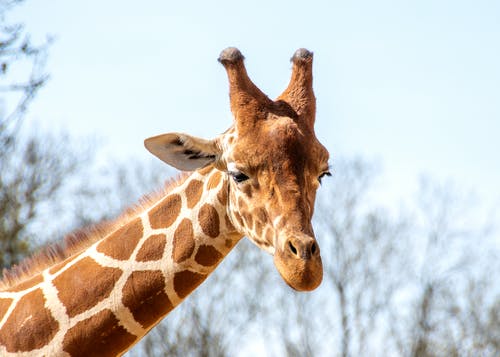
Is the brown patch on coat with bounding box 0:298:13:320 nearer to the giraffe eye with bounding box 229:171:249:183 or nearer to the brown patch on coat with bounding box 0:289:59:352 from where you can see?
the brown patch on coat with bounding box 0:289:59:352

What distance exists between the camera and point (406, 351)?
105ft

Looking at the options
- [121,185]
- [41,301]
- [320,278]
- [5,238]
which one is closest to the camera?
[320,278]

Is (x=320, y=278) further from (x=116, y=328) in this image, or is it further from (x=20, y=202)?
(x=20, y=202)

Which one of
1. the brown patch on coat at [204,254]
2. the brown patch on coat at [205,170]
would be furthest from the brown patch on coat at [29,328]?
the brown patch on coat at [205,170]

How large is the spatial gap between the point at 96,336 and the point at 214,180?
1.41 metres

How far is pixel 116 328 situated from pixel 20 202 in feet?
52.3

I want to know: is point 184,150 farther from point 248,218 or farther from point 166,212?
point 248,218

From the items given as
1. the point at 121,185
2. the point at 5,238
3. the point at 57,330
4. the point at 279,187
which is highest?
the point at 279,187

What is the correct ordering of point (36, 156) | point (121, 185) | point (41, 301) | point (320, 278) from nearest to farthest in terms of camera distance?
point (320, 278)
point (41, 301)
point (36, 156)
point (121, 185)

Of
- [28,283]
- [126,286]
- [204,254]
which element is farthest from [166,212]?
[28,283]

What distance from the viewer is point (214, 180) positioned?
24.8 ft

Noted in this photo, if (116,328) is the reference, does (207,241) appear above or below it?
above

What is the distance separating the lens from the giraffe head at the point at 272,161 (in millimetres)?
6629

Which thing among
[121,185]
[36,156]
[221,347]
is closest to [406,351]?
[221,347]
